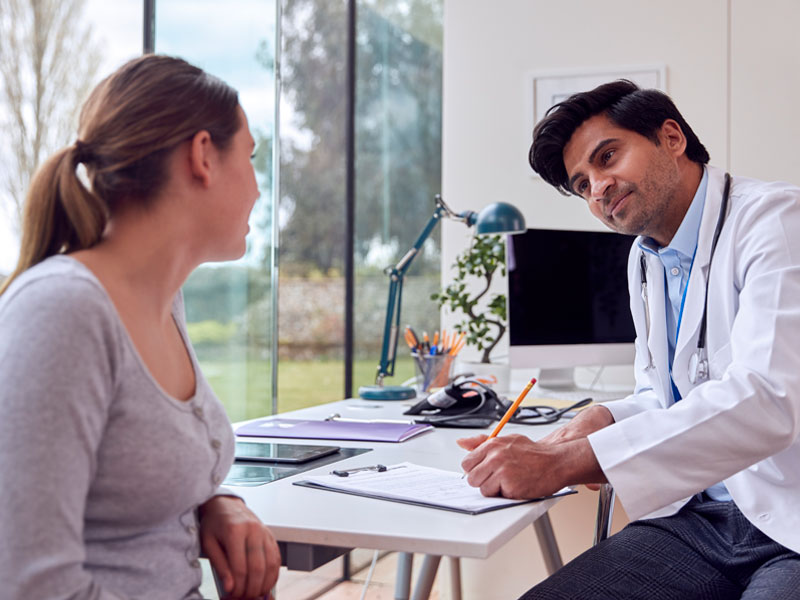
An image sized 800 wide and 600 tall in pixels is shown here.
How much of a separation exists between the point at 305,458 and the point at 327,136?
5.98m

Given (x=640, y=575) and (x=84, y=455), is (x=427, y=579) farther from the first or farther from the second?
(x=84, y=455)

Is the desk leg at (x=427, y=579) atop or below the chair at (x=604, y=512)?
below

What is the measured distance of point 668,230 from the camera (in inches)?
65.7

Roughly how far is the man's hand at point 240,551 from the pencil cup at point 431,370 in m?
1.47

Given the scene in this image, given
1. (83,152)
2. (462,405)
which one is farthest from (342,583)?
(83,152)

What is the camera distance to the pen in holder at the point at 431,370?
2.46m

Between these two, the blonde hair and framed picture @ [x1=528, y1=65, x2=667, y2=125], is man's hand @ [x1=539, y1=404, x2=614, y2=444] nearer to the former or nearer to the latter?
the blonde hair

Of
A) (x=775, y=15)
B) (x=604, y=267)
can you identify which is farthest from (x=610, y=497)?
(x=775, y=15)

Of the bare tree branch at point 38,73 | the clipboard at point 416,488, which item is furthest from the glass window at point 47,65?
the clipboard at point 416,488

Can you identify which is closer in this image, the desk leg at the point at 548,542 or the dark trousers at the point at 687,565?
the dark trousers at the point at 687,565

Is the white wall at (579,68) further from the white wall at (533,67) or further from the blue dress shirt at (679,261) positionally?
the blue dress shirt at (679,261)

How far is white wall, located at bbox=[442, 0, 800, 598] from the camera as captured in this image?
279cm

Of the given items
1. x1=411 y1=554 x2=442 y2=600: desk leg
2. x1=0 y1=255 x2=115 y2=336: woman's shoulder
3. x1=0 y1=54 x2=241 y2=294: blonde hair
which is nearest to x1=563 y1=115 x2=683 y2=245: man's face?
x1=411 y1=554 x2=442 y2=600: desk leg

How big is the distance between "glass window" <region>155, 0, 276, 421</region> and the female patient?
1541mm
